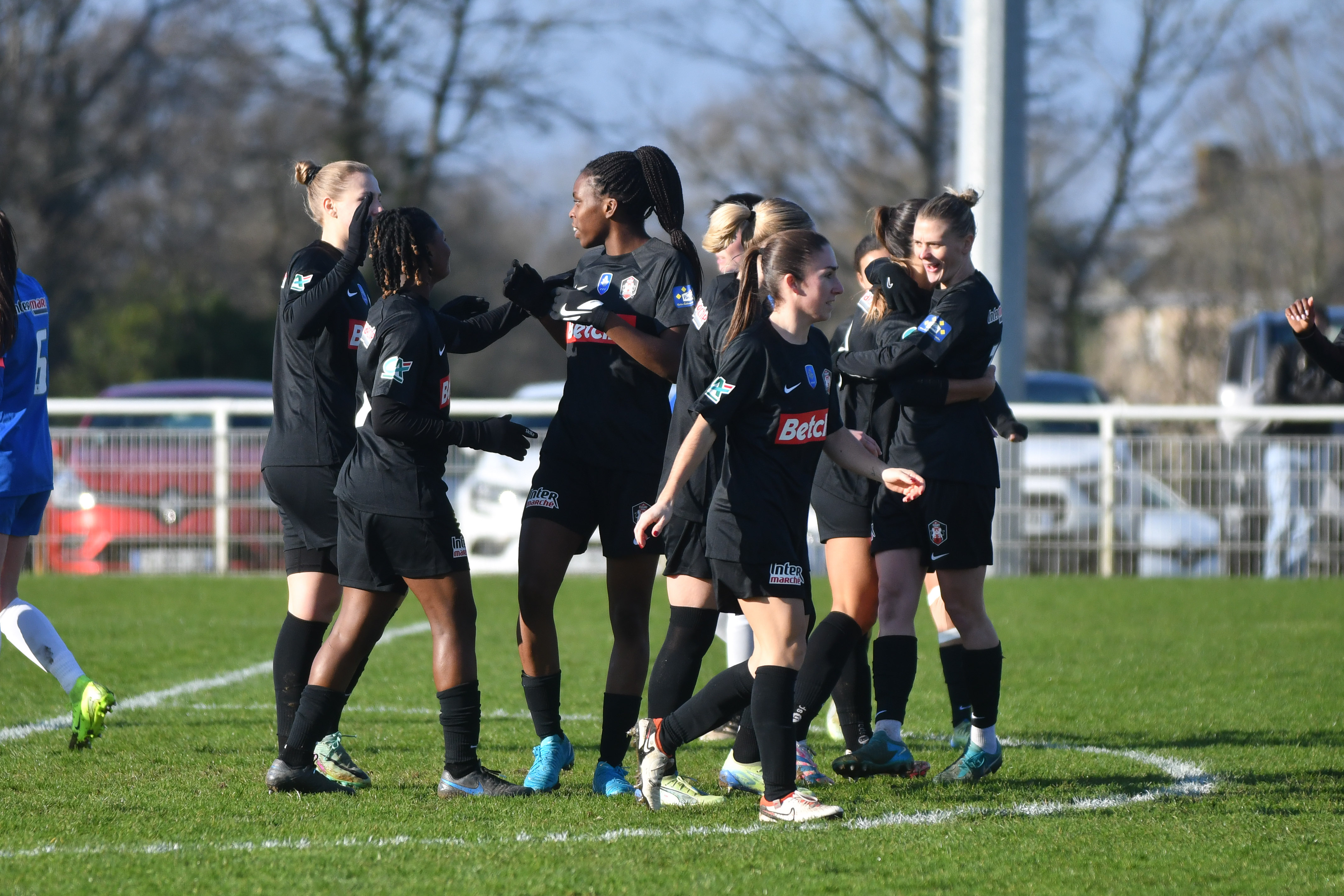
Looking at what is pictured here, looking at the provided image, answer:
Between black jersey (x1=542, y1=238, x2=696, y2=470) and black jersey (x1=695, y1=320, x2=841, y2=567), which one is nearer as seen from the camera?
black jersey (x1=695, y1=320, x2=841, y2=567)

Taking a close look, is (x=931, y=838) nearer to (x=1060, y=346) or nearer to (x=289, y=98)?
(x=289, y=98)

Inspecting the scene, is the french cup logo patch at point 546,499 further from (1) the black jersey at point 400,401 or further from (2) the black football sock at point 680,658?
(2) the black football sock at point 680,658

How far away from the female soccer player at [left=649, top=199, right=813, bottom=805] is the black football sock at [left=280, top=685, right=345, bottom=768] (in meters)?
1.00

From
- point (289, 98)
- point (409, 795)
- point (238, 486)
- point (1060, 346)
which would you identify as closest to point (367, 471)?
point (409, 795)

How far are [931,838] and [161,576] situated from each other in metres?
9.51

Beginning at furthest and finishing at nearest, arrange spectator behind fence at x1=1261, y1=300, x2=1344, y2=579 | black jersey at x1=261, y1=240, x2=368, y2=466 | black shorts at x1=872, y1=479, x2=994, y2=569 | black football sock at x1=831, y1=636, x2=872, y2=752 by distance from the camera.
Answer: spectator behind fence at x1=1261, y1=300, x2=1344, y2=579
black football sock at x1=831, y1=636, x2=872, y2=752
black shorts at x1=872, y1=479, x2=994, y2=569
black jersey at x1=261, y1=240, x2=368, y2=466

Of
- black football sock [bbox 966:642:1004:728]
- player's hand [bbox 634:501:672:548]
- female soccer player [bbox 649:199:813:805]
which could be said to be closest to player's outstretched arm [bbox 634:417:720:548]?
player's hand [bbox 634:501:672:548]

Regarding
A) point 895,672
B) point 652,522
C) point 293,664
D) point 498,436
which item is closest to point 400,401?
point 498,436

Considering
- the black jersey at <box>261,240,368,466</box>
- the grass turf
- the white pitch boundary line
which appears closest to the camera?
the grass turf

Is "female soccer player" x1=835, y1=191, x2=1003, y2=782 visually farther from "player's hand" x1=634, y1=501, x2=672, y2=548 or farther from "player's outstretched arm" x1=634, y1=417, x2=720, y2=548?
"player's hand" x1=634, y1=501, x2=672, y2=548

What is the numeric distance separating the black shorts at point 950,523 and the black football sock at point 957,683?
657 mm

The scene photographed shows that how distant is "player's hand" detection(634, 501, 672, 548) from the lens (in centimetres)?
382

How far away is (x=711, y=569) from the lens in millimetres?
4113

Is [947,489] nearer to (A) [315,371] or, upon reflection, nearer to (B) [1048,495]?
(A) [315,371]
